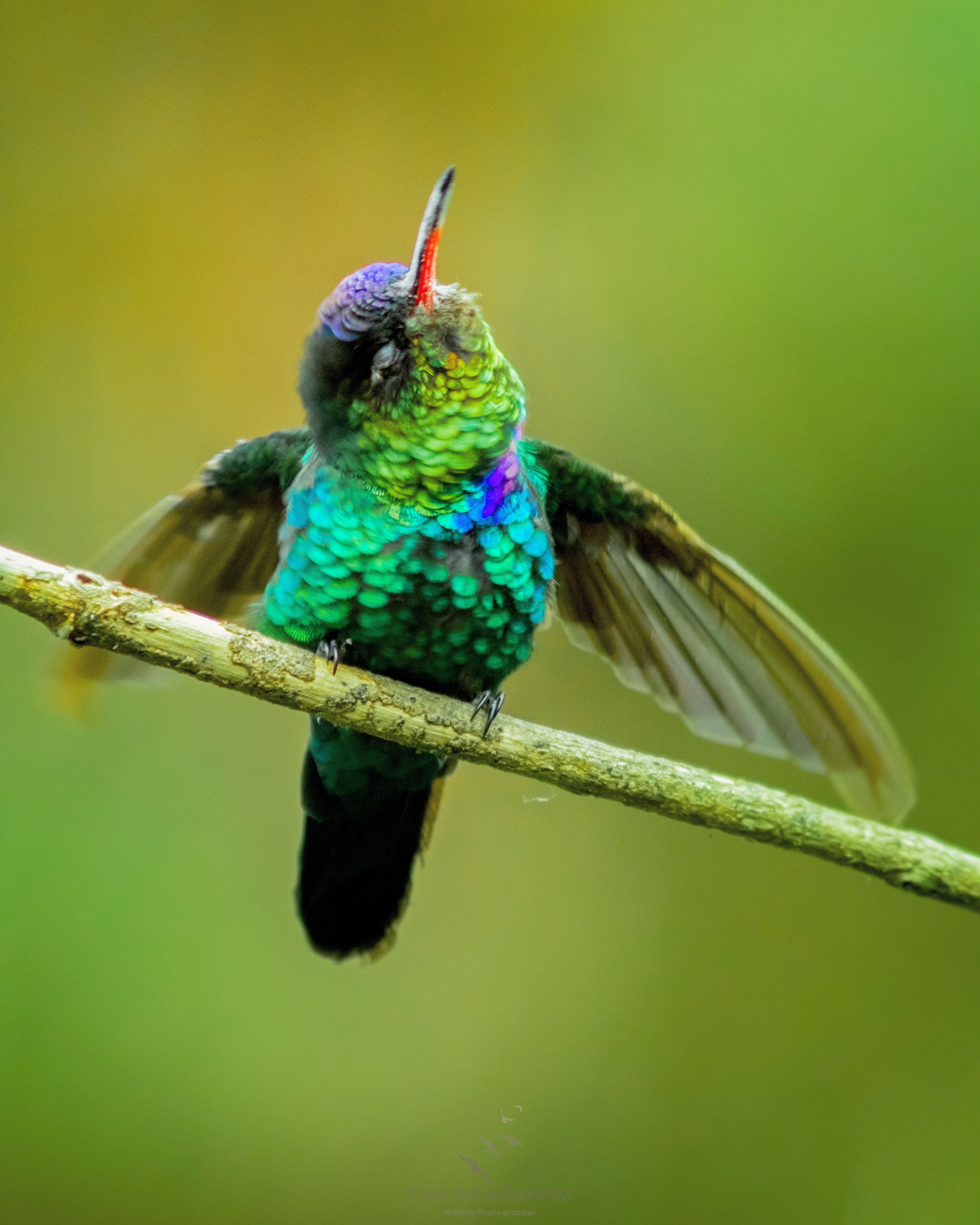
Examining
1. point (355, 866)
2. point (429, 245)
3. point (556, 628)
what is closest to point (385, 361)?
point (429, 245)

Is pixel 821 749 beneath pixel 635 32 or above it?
beneath

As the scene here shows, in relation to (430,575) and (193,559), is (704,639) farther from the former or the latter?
(193,559)

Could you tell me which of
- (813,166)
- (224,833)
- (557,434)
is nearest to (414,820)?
(224,833)

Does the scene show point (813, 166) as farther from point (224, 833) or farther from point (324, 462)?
point (224, 833)

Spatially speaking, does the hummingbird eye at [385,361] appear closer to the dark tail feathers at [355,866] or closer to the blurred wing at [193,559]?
the blurred wing at [193,559]

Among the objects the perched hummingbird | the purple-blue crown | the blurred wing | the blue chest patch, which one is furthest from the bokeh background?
the purple-blue crown

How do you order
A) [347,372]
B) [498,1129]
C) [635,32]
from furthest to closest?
[635,32] < [498,1129] < [347,372]

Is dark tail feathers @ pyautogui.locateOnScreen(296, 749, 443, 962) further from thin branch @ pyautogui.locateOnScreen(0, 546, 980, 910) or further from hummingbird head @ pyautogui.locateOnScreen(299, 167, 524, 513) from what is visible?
hummingbird head @ pyautogui.locateOnScreen(299, 167, 524, 513)
